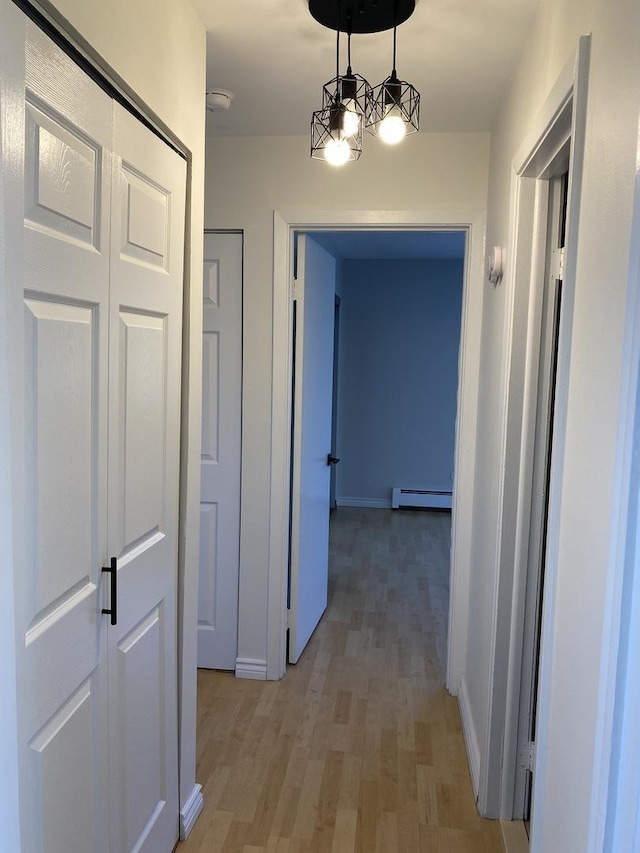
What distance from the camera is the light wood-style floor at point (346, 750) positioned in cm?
216

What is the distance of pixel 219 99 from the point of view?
8.27 feet

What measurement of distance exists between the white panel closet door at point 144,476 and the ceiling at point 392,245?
3282 millimetres

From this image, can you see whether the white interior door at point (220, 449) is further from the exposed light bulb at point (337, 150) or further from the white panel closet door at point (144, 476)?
the exposed light bulb at point (337, 150)

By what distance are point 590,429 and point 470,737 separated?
5.99 ft

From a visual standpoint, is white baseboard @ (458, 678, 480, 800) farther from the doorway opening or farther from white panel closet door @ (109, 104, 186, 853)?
the doorway opening

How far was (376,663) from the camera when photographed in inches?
133

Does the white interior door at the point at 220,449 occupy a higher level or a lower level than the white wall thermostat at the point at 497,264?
lower

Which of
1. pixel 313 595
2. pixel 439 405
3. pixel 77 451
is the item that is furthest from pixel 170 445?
pixel 439 405

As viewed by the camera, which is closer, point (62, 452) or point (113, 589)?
point (62, 452)

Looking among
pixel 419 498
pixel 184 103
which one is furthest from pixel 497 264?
pixel 419 498

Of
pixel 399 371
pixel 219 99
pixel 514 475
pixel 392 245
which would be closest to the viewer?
pixel 514 475

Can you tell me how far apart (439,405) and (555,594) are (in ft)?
17.2

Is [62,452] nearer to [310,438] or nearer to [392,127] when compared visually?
[392,127]

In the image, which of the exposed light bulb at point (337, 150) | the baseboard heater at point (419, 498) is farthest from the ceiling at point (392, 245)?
the exposed light bulb at point (337, 150)
